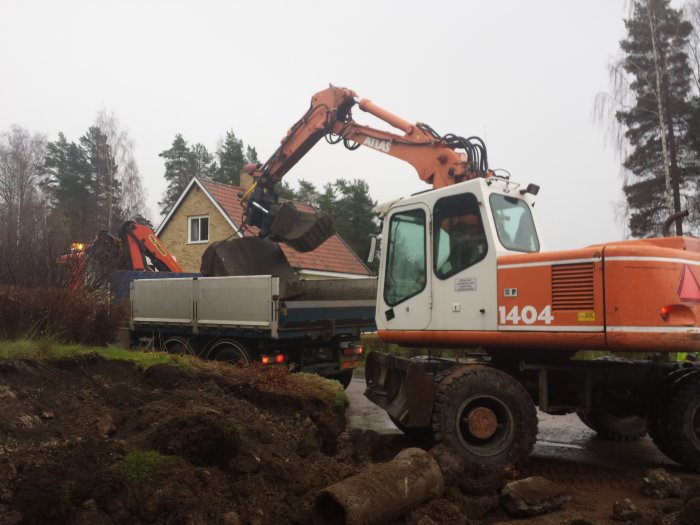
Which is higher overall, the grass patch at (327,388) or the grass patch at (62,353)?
the grass patch at (62,353)

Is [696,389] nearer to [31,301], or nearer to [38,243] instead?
[31,301]

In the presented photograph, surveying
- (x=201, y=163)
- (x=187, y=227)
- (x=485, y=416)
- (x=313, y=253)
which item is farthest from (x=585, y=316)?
(x=201, y=163)

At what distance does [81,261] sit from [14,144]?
39119mm

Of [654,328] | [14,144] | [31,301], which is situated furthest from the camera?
[14,144]

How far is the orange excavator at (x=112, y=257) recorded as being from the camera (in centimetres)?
960

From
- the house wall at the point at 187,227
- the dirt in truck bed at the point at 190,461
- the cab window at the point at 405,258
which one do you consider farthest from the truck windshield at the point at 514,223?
the house wall at the point at 187,227

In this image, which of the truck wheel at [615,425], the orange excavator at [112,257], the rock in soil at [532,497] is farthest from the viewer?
the orange excavator at [112,257]

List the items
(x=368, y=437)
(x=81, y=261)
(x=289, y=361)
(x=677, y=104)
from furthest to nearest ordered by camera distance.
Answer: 1. (x=677, y=104)
2. (x=81, y=261)
3. (x=289, y=361)
4. (x=368, y=437)

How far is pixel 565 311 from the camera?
5.33 m

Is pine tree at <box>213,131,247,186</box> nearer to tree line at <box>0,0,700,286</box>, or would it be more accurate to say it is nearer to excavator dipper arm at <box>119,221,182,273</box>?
tree line at <box>0,0,700,286</box>

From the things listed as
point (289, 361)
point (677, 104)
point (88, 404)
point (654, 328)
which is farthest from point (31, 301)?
point (677, 104)

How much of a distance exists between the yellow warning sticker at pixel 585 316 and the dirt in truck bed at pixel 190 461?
→ 4.63 ft

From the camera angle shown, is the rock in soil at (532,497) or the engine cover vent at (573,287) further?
the engine cover vent at (573,287)

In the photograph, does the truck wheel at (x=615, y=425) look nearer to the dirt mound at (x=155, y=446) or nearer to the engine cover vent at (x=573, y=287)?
the engine cover vent at (x=573, y=287)
